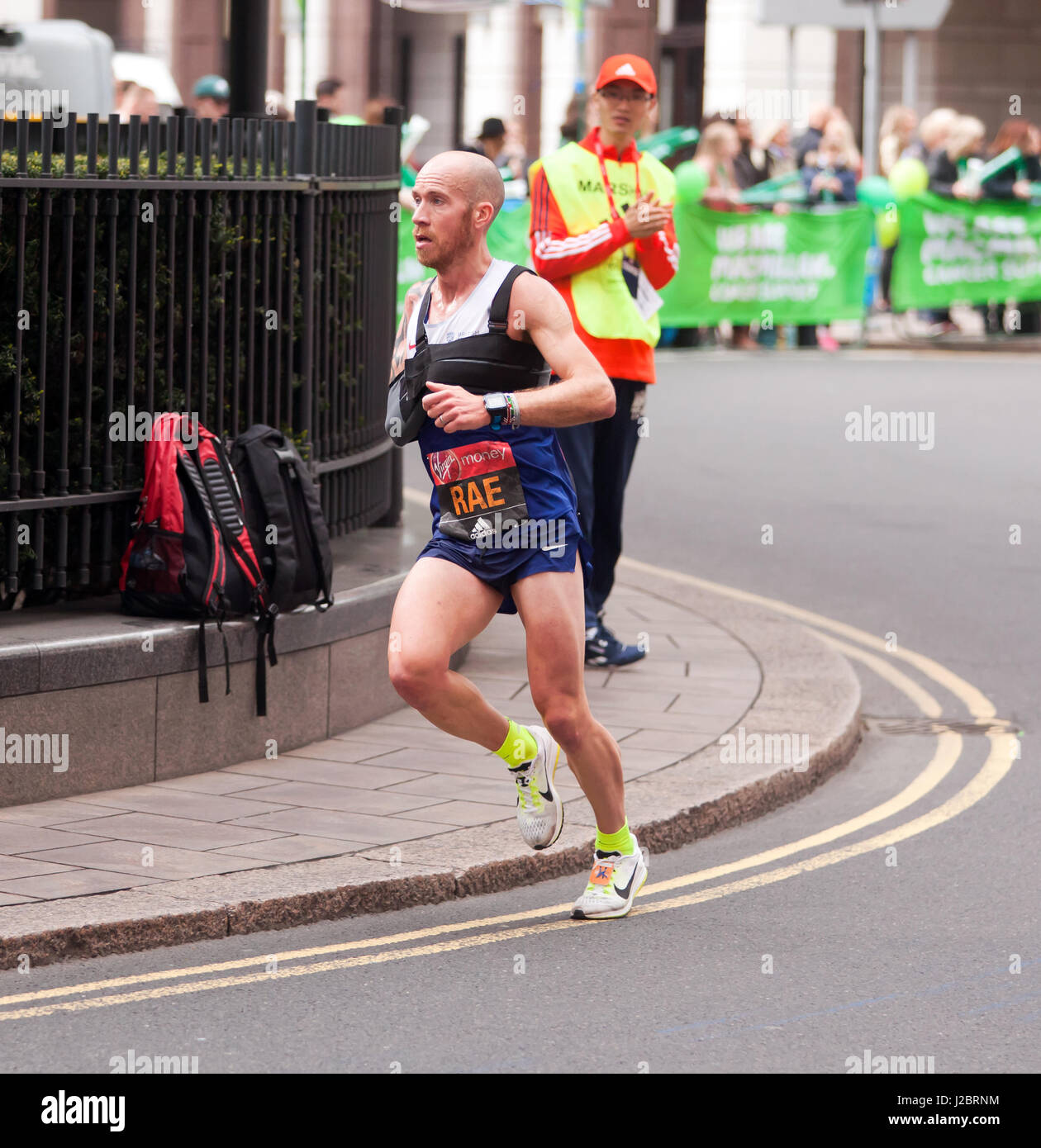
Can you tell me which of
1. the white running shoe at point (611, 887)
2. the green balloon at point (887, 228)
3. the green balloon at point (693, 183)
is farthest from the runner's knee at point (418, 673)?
the green balloon at point (887, 228)

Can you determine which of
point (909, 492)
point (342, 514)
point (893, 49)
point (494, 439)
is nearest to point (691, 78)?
point (893, 49)

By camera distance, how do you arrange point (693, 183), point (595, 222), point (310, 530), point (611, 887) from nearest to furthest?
point (611, 887) < point (310, 530) < point (595, 222) < point (693, 183)

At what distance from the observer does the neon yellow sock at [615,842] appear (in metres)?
5.64

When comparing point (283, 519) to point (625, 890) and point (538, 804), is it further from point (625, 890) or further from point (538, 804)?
point (625, 890)

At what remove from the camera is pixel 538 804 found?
5598 mm

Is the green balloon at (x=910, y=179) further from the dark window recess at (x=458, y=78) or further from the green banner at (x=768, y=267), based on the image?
the dark window recess at (x=458, y=78)

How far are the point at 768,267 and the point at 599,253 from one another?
13.4 m

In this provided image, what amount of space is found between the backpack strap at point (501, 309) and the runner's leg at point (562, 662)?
2.07 feet

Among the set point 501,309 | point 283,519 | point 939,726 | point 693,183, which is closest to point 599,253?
point 283,519

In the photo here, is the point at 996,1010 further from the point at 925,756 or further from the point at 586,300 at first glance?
the point at 586,300

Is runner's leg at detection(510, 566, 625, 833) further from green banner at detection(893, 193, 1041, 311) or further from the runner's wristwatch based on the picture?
green banner at detection(893, 193, 1041, 311)

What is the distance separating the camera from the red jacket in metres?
7.80

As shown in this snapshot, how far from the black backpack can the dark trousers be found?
1.31m

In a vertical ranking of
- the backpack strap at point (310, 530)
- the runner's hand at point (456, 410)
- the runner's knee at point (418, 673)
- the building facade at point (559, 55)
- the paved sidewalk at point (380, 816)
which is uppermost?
the building facade at point (559, 55)
